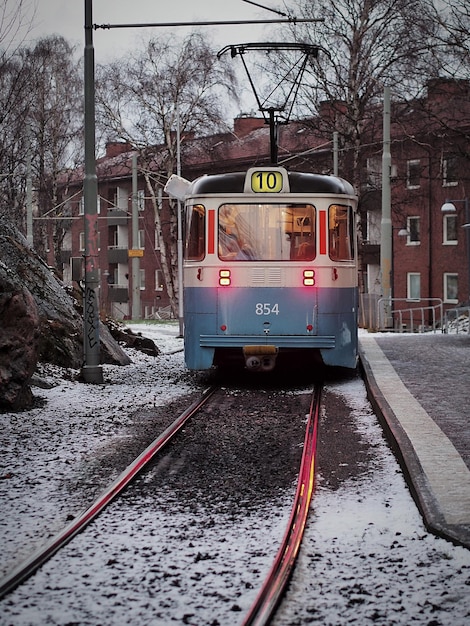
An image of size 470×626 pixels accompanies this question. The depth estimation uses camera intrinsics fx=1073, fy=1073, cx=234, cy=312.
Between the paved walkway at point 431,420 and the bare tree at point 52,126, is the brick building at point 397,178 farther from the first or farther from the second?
the paved walkway at point 431,420

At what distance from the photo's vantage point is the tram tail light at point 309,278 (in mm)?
14297

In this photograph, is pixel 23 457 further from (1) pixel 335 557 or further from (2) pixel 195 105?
(2) pixel 195 105

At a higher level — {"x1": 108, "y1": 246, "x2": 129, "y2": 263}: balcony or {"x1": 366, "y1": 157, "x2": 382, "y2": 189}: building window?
{"x1": 366, "y1": 157, "x2": 382, "y2": 189}: building window

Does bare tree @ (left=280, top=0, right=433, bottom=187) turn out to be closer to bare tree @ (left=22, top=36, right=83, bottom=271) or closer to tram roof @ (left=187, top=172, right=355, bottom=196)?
bare tree @ (left=22, top=36, right=83, bottom=271)

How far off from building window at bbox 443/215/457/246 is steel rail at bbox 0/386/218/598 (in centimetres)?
4200

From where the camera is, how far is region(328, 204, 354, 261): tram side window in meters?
14.5

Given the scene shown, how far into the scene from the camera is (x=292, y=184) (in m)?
14.5

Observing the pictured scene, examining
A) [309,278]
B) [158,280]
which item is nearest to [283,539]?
[309,278]

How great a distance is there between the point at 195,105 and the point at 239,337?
3214cm

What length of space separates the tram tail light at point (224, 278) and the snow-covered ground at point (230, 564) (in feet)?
17.8

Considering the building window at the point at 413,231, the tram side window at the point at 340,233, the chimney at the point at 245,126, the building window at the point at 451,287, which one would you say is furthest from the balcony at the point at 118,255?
the tram side window at the point at 340,233

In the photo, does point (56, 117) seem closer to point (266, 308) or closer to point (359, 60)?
point (359, 60)

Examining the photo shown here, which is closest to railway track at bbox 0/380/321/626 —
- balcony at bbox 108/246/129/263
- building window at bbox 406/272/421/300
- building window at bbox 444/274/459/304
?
building window at bbox 444/274/459/304

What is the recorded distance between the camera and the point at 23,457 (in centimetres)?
916
